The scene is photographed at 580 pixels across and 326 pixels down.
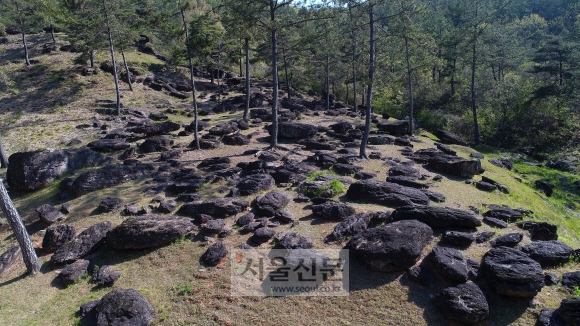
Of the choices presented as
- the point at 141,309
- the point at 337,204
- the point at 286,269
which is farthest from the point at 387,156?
the point at 141,309

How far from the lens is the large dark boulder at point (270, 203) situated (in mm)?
13000

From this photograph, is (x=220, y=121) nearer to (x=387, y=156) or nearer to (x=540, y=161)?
(x=387, y=156)

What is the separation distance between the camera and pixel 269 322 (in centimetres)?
823

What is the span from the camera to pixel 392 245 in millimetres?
9438

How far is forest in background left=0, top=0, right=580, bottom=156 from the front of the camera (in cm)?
2023

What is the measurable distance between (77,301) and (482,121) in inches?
1645

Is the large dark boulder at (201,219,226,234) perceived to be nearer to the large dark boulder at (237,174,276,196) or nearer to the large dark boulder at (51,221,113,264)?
the large dark boulder at (237,174,276,196)

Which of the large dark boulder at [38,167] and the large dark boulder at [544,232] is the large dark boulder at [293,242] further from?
the large dark boulder at [38,167]

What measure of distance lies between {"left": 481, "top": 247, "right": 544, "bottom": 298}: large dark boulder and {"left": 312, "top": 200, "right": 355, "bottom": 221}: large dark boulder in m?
4.72

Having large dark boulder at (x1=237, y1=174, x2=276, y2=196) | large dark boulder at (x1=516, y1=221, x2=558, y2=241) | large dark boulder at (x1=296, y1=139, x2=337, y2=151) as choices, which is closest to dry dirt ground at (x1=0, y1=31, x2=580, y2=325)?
large dark boulder at (x1=516, y1=221, x2=558, y2=241)

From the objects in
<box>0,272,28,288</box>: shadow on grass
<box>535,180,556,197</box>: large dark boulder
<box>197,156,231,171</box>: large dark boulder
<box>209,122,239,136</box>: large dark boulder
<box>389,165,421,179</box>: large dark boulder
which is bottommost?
<box>535,180,556,197</box>: large dark boulder

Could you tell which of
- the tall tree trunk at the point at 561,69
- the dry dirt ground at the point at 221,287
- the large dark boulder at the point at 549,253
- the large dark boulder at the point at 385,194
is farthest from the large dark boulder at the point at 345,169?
the tall tree trunk at the point at 561,69

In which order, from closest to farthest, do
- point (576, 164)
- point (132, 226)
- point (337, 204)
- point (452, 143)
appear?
point (132, 226) → point (337, 204) → point (576, 164) → point (452, 143)

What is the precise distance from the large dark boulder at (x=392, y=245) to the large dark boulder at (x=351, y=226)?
68 cm
